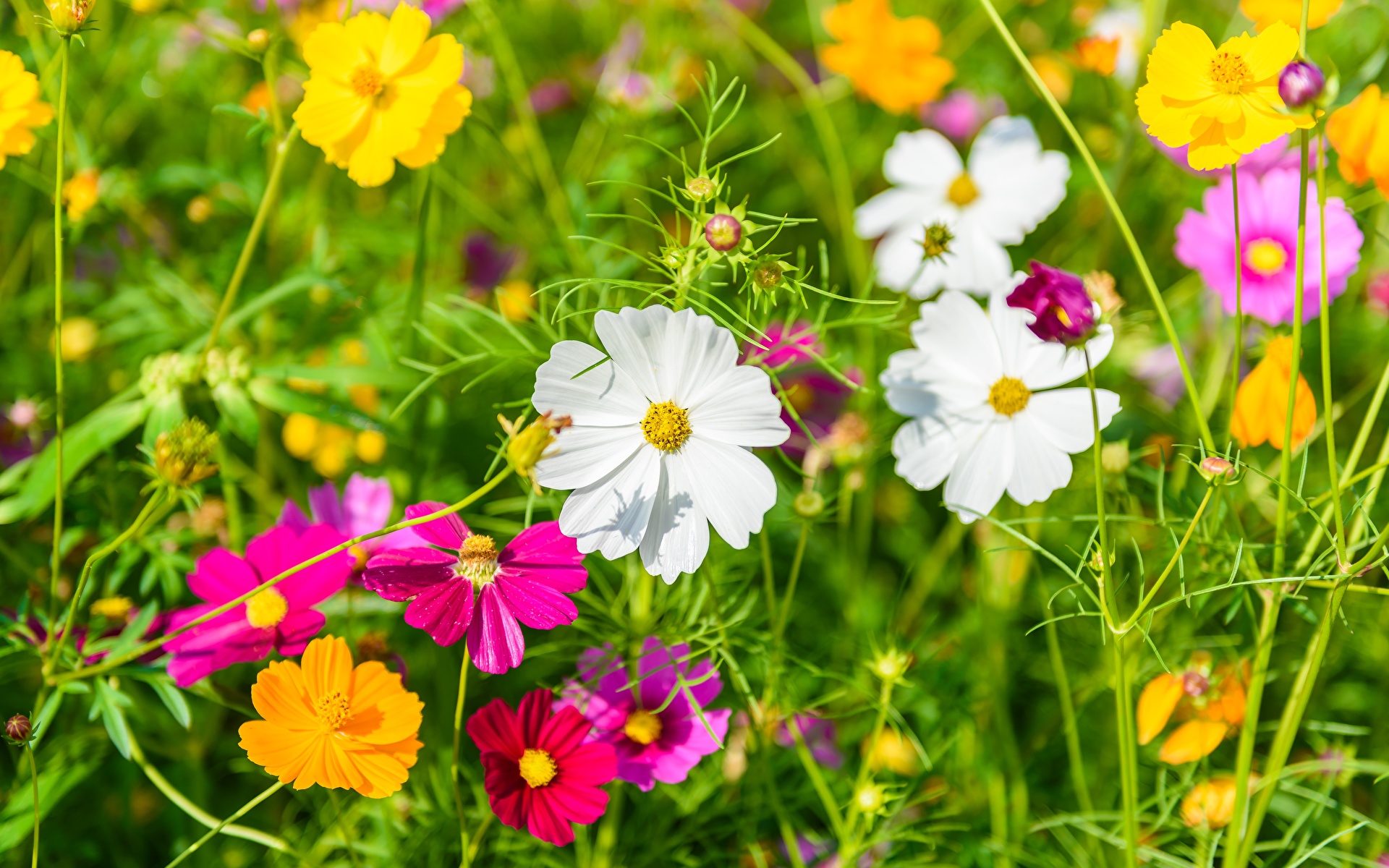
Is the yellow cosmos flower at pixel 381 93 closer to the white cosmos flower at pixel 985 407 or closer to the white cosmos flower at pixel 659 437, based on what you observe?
the white cosmos flower at pixel 659 437

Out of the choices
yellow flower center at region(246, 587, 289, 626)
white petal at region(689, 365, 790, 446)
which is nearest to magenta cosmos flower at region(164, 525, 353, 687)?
yellow flower center at region(246, 587, 289, 626)

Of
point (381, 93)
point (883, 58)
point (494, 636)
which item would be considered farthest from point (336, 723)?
point (883, 58)

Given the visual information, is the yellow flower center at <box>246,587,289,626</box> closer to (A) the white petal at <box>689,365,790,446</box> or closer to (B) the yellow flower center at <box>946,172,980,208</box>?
(A) the white petal at <box>689,365,790,446</box>

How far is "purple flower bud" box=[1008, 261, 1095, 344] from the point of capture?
1.92ft

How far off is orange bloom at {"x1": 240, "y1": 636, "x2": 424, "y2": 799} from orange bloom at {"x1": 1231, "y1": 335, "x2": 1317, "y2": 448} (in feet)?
2.20

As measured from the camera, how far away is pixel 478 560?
69cm

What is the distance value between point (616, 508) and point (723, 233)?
0.20 m

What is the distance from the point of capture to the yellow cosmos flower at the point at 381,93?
0.77 m

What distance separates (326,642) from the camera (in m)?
0.68

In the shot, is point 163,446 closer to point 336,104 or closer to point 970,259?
point 336,104

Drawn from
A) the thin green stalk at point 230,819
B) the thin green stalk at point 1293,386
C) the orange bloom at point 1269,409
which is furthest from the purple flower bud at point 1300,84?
the thin green stalk at point 230,819

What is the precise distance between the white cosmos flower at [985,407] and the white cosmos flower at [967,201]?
0.23 meters

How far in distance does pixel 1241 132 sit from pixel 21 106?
3.05ft

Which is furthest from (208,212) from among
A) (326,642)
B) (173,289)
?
(326,642)
